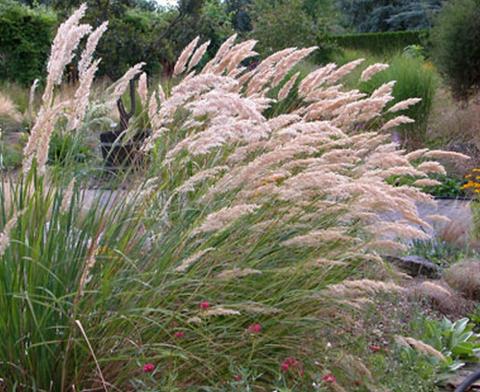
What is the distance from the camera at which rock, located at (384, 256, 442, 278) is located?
5570 mm

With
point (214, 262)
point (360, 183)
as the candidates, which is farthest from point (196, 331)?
point (360, 183)

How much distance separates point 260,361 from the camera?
9.96 feet

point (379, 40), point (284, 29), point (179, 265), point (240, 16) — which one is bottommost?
point (240, 16)

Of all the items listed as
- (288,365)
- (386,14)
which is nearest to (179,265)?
(288,365)

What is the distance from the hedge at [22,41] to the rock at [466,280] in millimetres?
13989

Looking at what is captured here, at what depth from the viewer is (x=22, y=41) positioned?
17562 mm

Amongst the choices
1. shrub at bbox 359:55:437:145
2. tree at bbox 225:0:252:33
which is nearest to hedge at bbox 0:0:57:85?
shrub at bbox 359:55:437:145

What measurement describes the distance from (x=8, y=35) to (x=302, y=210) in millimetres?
15653

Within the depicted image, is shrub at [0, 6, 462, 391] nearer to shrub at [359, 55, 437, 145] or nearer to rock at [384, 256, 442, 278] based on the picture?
rock at [384, 256, 442, 278]

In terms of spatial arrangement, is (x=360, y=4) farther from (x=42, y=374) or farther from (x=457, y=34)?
(x=42, y=374)

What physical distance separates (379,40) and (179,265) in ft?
87.6

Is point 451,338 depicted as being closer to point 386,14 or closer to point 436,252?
point 436,252

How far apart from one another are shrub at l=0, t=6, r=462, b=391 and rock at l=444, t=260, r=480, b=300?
1.76 m

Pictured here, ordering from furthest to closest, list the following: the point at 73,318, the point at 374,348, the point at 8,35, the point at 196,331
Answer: the point at 8,35 < the point at 374,348 < the point at 196,331 < the point at 73,318
